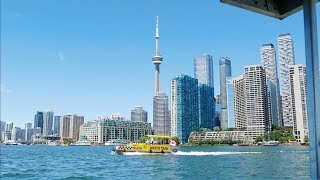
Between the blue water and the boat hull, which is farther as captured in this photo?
the boat hull

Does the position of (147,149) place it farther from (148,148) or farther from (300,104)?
(300,104)

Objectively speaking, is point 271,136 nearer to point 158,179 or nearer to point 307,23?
point 158,179

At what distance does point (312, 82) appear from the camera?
6.65m

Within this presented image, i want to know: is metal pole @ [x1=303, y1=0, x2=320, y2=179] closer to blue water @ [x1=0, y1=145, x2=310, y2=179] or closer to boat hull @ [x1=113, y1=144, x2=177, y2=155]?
blue water @ [x1=0, y1=145, x2=310, y2=179]

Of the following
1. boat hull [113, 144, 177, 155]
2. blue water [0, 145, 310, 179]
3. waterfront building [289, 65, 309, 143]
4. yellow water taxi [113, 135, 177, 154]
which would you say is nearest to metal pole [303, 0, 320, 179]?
blue water [0, 145, 310, 179]

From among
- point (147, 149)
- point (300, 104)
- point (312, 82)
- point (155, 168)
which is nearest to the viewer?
point (312, 82)

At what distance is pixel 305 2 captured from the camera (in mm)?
6965

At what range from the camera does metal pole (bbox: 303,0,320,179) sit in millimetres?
6457

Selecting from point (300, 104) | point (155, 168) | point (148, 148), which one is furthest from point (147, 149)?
point (300, 104)

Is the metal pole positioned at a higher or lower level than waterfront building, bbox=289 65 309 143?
lower

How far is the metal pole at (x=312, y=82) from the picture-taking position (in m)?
6.46

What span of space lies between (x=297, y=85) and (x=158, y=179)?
548 ft

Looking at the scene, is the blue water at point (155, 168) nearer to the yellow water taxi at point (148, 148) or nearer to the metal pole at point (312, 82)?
the yellow water taxi at point (148, 148)

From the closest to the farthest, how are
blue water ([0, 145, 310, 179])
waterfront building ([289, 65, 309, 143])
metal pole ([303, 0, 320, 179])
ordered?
metal pole ([303, 0, 320, 179])
blue water ([0, 145, 310, 179])
waterfront building ([289, 65, 309, 143])
